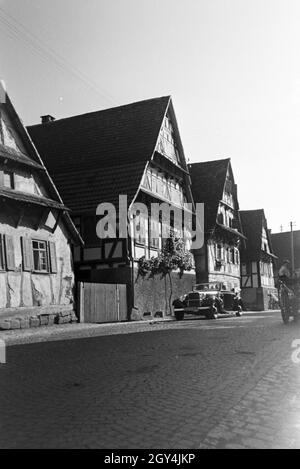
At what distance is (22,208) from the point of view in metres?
19.0

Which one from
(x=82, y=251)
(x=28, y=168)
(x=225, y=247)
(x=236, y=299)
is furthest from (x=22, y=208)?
(x=225, y=247)

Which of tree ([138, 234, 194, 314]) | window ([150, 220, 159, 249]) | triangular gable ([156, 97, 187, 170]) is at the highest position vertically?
triangular gable ([156, 97, 187, 170])

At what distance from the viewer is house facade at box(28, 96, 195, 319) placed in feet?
81.9

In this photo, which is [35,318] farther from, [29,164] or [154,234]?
[154,234]

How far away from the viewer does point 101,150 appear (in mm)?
28938

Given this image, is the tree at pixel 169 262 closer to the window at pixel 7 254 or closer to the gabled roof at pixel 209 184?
the gabled roof at pixel 209 184

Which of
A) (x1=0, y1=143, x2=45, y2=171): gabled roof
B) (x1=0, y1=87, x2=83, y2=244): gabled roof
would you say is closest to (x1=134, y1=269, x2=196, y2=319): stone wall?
(x1=0, y1=87, x2=83, y2=244): gabled roof

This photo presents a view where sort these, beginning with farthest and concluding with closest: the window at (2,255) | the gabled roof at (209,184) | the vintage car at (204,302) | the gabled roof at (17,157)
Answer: the gabled roof at (209,184) → the vintage car at (204,302) → the gabled roof at (17,157) → the window at (2,255)

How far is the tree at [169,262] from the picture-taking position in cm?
2573

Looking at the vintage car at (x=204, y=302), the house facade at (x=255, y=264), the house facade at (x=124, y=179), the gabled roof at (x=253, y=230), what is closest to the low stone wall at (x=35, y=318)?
the house facade at (x=124, y=179)

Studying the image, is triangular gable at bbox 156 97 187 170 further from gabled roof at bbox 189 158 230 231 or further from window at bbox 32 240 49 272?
window at bbox 32 240 49 272

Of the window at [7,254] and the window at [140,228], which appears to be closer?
the window at [7,254]

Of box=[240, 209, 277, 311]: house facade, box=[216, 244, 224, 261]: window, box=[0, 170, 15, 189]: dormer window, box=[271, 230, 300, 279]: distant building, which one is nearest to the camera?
box=[0, 170, 15, 189]: dormer window

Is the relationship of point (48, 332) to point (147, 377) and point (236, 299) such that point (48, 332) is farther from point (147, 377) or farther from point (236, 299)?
point (236, 299)
